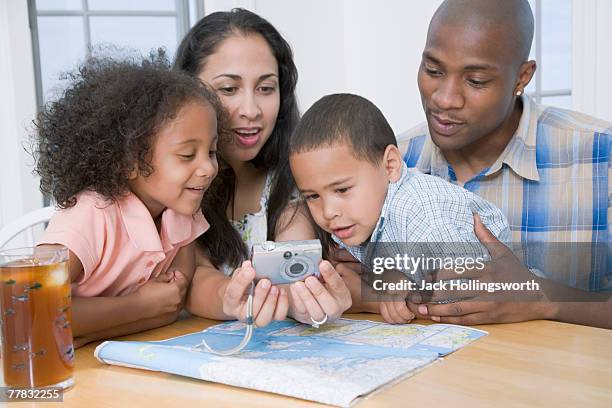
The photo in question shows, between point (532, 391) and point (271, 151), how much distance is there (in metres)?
0.99

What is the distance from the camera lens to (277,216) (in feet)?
5.14

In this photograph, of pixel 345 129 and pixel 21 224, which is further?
pixel 21 224

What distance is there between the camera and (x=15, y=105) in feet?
9.34

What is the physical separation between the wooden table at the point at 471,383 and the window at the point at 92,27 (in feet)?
7.26

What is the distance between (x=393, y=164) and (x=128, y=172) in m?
0.54

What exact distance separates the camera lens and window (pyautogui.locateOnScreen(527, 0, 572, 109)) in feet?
6.94

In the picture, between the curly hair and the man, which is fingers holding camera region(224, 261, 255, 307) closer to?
the curly hair

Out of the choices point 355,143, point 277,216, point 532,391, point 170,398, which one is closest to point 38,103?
point 277,216

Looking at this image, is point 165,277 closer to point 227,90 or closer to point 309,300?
point 309,300

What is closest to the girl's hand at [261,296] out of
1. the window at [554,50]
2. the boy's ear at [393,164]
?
the boy's ear at [393,164]

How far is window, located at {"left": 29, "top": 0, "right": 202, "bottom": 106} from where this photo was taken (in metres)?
2.99

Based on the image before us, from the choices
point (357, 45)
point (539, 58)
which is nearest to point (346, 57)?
point (357, 45)

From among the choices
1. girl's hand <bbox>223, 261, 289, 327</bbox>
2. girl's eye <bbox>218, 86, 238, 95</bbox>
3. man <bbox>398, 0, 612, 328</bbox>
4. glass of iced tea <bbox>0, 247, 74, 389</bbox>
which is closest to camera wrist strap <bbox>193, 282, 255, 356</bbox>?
girl's hand <bbox>223, 261, 289, 327</bbox>

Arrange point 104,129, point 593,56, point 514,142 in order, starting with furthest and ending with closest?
point 593,56
point 514,142
point 104,129
